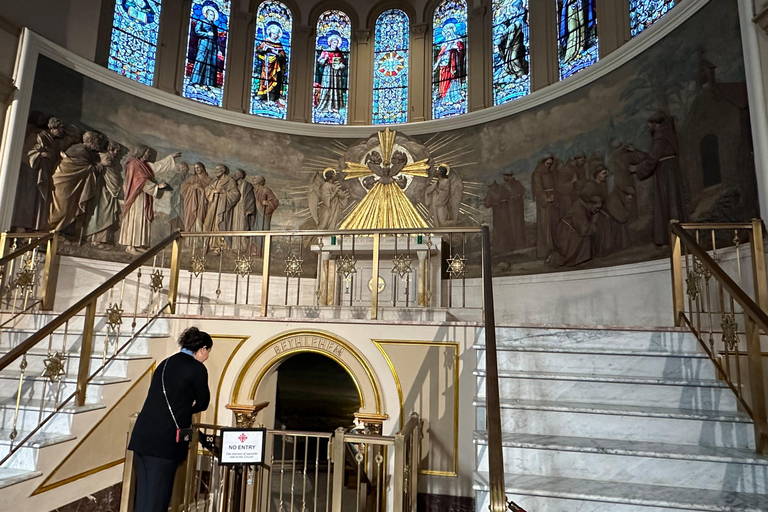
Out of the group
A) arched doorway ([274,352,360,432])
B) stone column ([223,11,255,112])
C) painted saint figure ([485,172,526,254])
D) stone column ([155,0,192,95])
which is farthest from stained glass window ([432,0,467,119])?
arched doorway ([274,352,360,432])

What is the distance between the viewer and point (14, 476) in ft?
12.9

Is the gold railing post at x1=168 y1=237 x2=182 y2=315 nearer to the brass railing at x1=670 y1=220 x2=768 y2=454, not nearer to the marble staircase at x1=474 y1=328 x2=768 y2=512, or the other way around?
the marble staircase at x1=474 y1=328 x2=768 y2=512

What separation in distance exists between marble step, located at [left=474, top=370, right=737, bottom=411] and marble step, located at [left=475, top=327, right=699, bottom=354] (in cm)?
38

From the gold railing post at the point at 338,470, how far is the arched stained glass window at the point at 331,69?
35.7 ft

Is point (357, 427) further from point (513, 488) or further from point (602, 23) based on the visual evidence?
point (602, 23)

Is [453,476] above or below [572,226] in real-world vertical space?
below

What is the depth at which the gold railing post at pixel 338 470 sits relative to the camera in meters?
3.75

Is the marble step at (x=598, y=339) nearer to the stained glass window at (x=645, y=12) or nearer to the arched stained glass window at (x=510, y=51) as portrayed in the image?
the stained glass window at (x=645, y=12)

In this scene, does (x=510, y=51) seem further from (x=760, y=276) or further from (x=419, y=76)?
(x=760, y=276)

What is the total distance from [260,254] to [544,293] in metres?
6.34

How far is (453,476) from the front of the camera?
5.20m

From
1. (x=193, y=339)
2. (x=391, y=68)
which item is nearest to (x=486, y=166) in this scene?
(x=391, y=68)

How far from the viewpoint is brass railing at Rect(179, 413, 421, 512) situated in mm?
3803

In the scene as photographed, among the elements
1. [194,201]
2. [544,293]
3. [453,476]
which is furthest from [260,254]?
[453,476]
